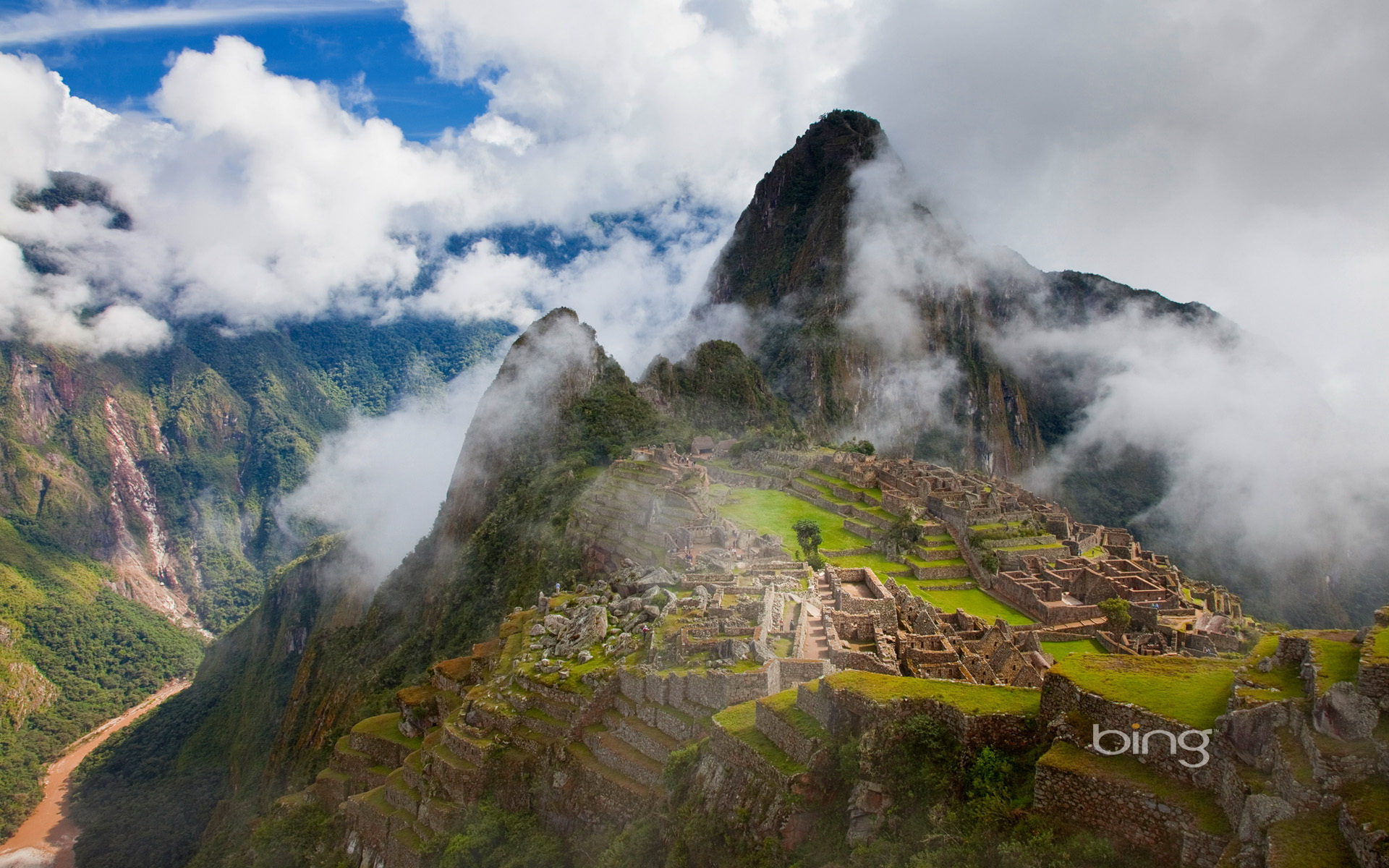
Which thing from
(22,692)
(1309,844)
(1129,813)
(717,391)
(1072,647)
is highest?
(717,391)

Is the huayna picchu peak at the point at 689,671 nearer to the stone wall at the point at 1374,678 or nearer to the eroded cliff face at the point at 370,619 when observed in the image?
the stone wall at the point at 1374,678

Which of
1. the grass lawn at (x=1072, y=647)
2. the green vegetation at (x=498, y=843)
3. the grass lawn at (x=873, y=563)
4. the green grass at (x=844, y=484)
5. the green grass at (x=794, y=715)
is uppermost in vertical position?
the green grass at (x=844, y=484)

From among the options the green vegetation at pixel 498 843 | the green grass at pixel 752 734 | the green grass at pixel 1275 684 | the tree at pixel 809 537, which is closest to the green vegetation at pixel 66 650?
the tree at pixel 809 537

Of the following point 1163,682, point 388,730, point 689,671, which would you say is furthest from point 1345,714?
point 388,730

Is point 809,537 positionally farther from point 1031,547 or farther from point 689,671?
point 689,671

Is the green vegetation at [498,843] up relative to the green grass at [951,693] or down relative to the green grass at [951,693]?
down

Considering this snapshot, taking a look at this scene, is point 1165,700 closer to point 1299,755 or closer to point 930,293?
point 1299,755
